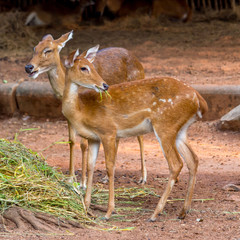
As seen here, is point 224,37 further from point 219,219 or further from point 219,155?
point 219,219

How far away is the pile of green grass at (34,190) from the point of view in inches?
229

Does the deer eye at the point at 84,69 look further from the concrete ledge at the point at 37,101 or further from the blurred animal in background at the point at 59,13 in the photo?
the blurred animal in background at the point at 59,13

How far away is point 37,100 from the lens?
447 inches

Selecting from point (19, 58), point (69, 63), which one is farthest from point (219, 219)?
point (19, 58)

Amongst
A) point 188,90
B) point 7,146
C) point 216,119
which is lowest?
point 216,119

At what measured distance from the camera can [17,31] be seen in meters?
15.7

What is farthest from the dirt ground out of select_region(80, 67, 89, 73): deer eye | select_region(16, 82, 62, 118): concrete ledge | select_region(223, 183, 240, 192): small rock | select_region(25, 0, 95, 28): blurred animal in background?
select_region(80, 67, 89, 73): deer eye

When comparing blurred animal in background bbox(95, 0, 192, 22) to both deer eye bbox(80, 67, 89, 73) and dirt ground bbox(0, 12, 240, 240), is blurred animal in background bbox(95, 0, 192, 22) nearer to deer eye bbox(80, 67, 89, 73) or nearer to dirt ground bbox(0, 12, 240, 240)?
dirt ground bbox(0, 12, 240, 240)

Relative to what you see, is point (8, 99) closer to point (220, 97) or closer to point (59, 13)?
point (220, 97)

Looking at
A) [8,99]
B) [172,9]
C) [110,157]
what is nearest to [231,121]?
[110,157]

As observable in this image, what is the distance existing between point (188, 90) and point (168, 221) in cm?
145

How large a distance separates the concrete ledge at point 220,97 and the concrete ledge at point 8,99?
372 cm

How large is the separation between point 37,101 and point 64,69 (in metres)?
3.43

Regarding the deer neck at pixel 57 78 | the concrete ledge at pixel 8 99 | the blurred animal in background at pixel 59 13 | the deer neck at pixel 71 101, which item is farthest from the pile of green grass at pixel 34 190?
the blurred animal in background at pixel 59 13
